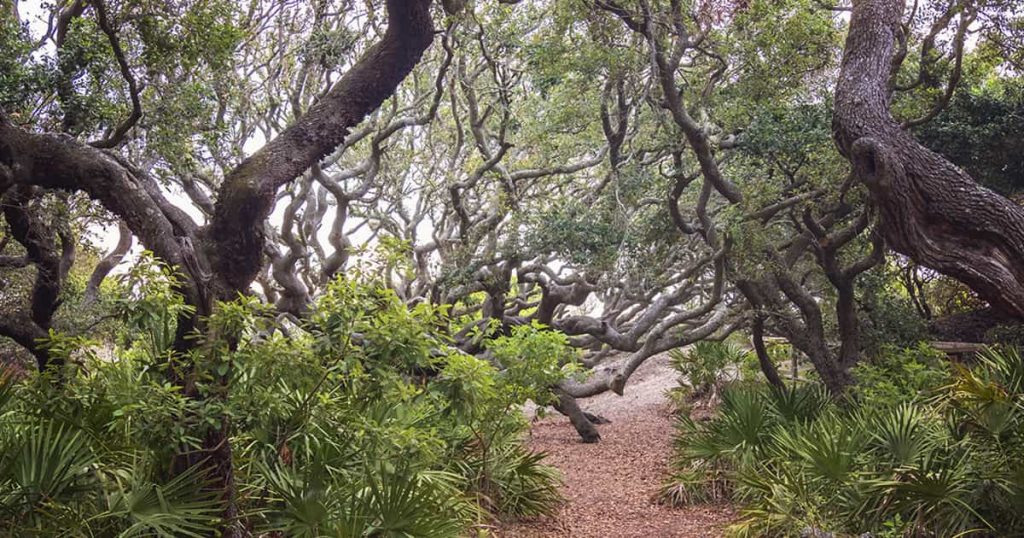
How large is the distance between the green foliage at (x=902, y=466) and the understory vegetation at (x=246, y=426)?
10.7ft

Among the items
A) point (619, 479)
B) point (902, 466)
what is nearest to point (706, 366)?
point (619, 479)

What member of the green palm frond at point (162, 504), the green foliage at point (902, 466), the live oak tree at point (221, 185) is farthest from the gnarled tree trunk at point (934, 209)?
the green palm frond at point (162, 504)

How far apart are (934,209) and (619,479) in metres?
6.03

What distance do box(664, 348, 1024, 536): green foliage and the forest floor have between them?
0.53 meters

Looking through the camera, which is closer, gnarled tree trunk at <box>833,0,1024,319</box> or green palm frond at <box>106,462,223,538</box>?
green palm frond at <box>106,462,223,538</box>

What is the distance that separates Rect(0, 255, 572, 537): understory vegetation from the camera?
445 centimetres

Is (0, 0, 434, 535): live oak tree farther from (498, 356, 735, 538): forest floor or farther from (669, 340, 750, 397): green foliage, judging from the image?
(669, 340, 750, 397): green foliage

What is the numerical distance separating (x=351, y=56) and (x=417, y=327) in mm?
8244

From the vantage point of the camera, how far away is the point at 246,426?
5.02 meters

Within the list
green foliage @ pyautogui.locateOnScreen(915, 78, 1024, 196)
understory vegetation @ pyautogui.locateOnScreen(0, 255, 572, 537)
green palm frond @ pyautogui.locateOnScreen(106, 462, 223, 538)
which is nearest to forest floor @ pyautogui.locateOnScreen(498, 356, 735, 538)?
understory vegetation @ pyautogui.locateOnScreen(0, 255, 572, 537)

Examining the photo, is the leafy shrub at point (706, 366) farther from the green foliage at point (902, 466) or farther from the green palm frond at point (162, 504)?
the green palm frond at point (162, 504)

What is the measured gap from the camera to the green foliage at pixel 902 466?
600cm

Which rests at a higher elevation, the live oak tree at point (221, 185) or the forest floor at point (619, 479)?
the live oak tree at point (221, 185)

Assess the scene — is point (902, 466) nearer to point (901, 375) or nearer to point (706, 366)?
point (901, 375)
